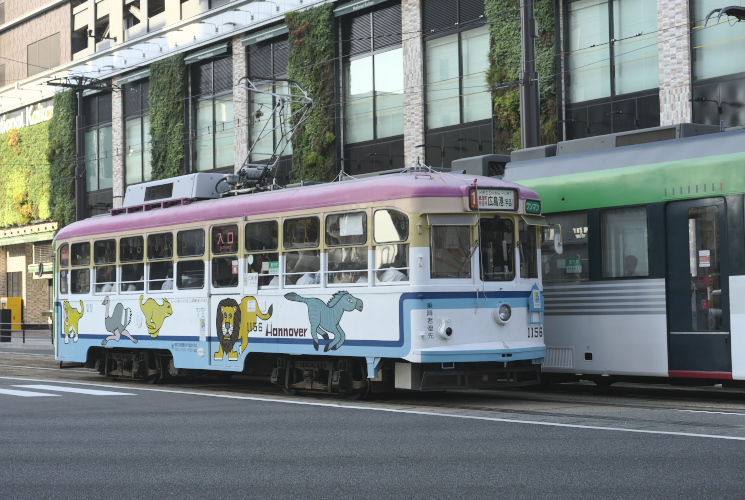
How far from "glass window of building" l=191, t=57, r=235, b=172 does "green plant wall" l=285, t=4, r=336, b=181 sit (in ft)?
14.1

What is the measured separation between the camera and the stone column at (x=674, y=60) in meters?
22.9

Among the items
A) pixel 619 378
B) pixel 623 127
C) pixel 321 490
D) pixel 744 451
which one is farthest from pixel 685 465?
pixel 623 127

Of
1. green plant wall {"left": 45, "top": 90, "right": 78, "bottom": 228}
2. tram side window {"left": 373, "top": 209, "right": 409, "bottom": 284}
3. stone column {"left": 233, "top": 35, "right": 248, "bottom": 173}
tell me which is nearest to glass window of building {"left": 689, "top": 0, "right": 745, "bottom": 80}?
Result: tram side window {"left": 373, "top": 209, "right": 409, "bottom": 284}

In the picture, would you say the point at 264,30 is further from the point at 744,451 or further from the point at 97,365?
the point at 744,451

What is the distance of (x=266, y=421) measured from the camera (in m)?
11.9

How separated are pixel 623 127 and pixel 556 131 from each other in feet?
5.93

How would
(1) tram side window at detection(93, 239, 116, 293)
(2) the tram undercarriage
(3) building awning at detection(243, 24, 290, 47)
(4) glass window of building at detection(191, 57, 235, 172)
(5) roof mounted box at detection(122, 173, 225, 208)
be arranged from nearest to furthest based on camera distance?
(2) the tram undercarriage < (5) roof mounted box at detection(122, 173, 225, 208) < (1) tram side window at detection(93, 239, 116, 293) < (3) building awning at detection(243, 24, 290, 47) < (4) glass window of building at detection(191, 57, 235, 172)

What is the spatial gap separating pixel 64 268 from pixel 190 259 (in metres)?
4.52

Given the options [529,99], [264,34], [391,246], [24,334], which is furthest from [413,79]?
[391,246]

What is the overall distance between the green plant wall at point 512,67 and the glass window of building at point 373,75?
3739 millimetres

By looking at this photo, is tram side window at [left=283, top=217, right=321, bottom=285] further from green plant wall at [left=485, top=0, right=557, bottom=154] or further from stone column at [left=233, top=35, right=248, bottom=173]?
stone column at [left=233, top=35, right=248, bottom=173]

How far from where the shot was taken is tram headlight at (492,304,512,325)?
13.8 m

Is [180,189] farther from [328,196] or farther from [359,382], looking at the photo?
[359,382]

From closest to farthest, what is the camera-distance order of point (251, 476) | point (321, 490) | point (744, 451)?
point (321, 490) → point (251, 476) → point (744, 451)
